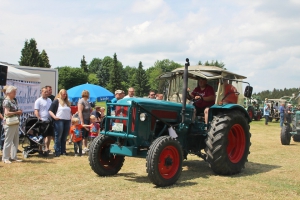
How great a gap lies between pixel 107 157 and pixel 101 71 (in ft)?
365

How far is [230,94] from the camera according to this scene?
788 cm

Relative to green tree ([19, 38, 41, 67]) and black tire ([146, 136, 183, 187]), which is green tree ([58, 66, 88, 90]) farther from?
black tire ([146, 136, 183, 187])

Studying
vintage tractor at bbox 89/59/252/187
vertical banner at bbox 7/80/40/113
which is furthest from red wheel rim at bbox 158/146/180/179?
vertical banner at bbox 7/80/40/113

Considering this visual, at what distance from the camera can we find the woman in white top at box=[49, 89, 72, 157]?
9.34 metres

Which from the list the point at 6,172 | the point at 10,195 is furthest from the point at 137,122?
the point at 6,172

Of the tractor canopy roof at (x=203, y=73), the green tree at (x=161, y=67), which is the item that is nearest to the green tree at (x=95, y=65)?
the green tree at (x=161, y=67)

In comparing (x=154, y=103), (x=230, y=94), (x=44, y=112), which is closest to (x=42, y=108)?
(x=44, y=112)

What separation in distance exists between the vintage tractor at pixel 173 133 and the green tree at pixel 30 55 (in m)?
59.6

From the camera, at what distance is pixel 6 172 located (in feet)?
23.4

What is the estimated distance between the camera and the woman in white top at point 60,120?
9.34 meters

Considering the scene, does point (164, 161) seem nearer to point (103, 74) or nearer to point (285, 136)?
point (285, 136)

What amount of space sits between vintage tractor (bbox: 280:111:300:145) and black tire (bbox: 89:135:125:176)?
7.82 meters

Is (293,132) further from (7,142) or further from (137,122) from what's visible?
(7,142)

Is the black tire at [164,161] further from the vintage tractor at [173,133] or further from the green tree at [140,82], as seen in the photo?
the green tree at [140,82]
